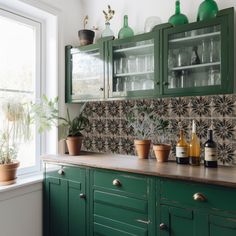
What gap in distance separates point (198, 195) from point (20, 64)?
1997 mm

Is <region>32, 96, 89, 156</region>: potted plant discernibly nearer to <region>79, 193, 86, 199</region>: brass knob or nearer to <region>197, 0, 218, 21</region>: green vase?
<region>79, 193, 86, 199</region>: brass knob

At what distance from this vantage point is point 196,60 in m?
1.87

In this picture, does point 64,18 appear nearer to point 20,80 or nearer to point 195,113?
point 20,80

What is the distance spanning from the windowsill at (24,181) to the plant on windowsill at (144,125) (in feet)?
3.24

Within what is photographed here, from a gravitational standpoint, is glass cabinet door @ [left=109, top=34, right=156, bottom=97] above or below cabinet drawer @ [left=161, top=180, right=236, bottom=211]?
above

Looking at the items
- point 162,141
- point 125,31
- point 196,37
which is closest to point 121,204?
point 162,141

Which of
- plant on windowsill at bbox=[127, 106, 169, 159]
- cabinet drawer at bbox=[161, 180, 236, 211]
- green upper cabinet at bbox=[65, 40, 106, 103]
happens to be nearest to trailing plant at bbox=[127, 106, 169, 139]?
plant on windowsill at bbox=[127, 106, 169, 159]

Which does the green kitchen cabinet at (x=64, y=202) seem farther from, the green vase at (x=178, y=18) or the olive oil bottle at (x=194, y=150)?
the green vase at (x=178, y=18)

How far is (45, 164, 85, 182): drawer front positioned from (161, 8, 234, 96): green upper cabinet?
99 centimetres

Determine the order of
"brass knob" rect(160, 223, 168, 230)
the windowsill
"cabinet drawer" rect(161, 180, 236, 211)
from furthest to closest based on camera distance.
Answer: the windowsill < "brass knob" rect(160, 223, 168, 230) < "cabinet drawer" rect(161, 180, 236, 211)

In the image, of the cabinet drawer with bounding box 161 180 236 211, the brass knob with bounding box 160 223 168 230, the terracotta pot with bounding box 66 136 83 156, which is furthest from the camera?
the terracotta pot with bounding box 66 136 83 156

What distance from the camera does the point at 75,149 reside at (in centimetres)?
239

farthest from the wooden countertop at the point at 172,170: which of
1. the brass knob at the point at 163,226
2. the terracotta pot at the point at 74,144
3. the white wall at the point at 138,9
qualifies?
the white wall at the point at 138,9

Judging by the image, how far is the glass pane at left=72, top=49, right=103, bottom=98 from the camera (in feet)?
7.68
